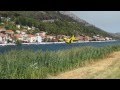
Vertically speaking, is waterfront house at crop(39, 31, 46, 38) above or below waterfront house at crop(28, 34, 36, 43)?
above

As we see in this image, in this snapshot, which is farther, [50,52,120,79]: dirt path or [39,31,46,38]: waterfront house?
[39,31,46,38]: waterfront house


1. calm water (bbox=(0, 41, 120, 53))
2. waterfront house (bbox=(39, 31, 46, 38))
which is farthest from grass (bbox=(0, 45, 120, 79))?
waterfront house (bbox=(39, 31, 46, 38))

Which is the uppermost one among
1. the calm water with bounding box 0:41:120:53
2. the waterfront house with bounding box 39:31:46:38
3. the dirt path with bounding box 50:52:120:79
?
the waterfront house with bounding box 39:31:46:38

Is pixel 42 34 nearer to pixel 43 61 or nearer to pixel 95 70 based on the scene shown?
pixel 43 61

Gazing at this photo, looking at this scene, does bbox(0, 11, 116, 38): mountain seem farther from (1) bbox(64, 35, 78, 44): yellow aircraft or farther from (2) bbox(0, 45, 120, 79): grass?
(2) bbox(0, 45, 120, 79): grass

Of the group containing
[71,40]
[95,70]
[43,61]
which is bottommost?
[95,70]

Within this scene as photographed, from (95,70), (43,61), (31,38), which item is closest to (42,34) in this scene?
(31,38)
